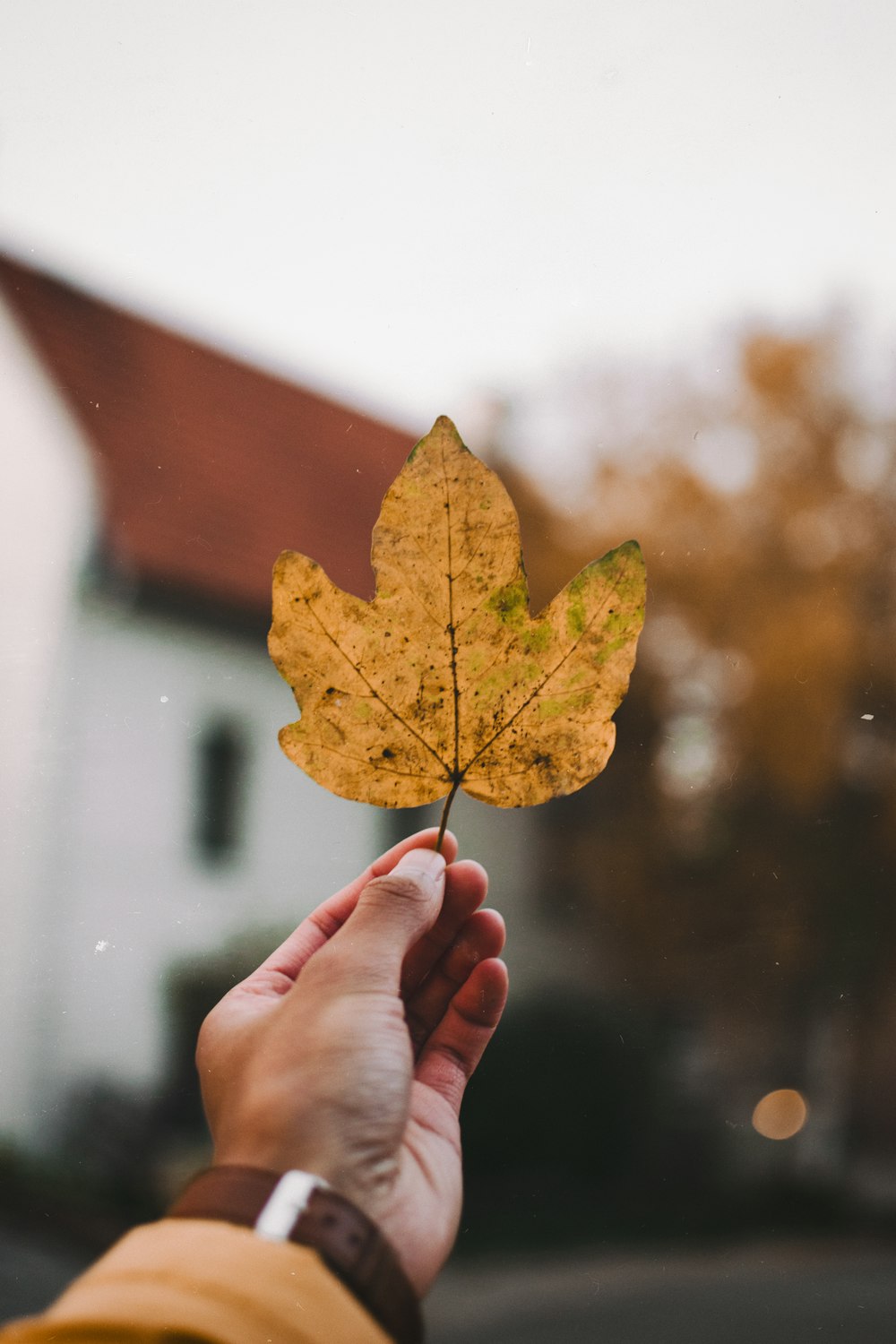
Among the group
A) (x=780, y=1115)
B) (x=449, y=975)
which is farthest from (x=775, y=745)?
(x=449, y=975)

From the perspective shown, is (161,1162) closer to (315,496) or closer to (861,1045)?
(315,496)

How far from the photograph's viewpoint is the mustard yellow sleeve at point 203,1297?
1.13ft

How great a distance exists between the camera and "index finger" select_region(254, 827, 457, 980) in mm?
552

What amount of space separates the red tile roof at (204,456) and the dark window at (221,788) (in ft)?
1.15

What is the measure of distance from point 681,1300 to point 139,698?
1.98m

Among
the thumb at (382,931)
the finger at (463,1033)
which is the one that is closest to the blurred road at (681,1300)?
the finger at (463,1033)

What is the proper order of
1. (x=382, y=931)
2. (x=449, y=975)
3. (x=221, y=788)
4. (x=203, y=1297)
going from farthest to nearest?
1. (x=221, y=788)
2. (x=449, y=975)
3. (x=382, y=931)
4. (x=203, y=1297)

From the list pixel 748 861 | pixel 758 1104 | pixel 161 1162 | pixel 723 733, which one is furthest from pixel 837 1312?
pixel 161 1162

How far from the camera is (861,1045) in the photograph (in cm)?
270

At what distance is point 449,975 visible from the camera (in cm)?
56

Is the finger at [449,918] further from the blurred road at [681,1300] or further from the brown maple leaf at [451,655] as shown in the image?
the blurred road at [681,1300]

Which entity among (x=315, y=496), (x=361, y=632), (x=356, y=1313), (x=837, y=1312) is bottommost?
(x=837, y=1312)

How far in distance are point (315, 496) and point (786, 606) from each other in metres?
1.48

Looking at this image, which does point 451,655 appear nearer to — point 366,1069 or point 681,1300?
point 366,1069
